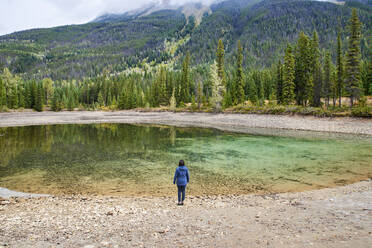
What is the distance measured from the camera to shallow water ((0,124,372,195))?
12430mm

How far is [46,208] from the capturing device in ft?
29.8

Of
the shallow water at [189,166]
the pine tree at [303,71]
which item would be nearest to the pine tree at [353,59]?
the pine tree at [303,71]

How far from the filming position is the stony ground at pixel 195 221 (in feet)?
20.3

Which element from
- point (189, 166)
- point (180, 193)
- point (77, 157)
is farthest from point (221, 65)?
point (180, 193)

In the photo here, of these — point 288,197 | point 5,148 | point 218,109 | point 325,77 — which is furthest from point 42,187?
point 325,77

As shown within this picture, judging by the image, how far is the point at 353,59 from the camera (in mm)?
49938

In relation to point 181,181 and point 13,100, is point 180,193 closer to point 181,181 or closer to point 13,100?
point 181,181

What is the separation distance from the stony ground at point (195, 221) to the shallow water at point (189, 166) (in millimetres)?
1918

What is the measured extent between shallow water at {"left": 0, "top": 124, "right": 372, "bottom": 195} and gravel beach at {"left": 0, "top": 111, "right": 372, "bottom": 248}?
180cm

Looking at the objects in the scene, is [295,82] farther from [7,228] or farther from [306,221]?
[7,228]

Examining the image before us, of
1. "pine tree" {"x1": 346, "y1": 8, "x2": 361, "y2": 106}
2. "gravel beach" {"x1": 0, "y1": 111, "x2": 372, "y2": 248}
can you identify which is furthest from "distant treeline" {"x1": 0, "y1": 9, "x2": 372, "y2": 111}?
"gravel beach" {"x1": 0, "y1": 111, "x2": 372, "y2": 248}

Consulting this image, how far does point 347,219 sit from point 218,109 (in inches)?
2361

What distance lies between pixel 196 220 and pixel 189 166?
30.0 ft

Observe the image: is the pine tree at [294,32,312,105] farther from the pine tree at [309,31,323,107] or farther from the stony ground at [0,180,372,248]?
the stony ground at [0,180,372,248]
